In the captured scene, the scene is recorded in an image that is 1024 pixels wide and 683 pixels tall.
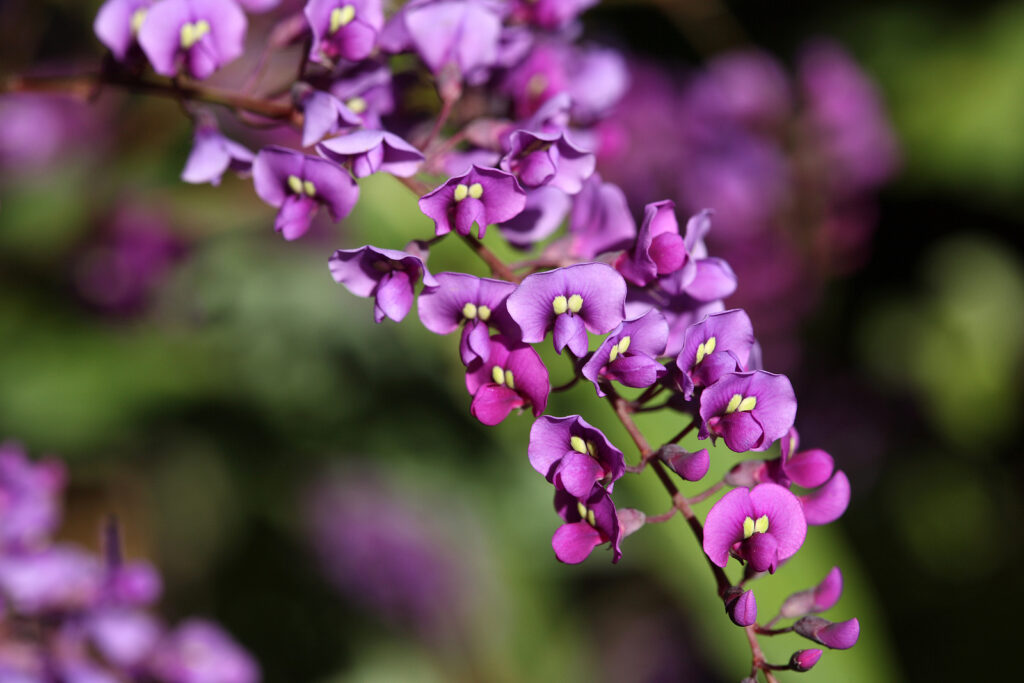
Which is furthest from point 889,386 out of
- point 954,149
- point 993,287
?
point 954,149

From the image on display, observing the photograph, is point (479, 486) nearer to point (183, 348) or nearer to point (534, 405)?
point (183, 348)

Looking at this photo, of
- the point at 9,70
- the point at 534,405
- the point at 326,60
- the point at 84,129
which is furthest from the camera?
the point at 84,129

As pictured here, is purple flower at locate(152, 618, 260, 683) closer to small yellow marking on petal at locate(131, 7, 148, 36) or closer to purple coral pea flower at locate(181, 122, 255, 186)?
purple coral pea flower at locate(181, 122, 255, 186)

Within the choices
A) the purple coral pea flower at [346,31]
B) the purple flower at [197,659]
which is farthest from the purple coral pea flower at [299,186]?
the purple flower at [197,659]

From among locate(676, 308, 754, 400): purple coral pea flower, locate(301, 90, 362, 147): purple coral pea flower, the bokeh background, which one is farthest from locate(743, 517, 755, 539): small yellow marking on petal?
the bokeh background

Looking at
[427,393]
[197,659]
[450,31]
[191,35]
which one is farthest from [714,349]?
[427,393]

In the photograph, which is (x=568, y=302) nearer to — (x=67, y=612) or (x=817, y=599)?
(x=817, y=599)
